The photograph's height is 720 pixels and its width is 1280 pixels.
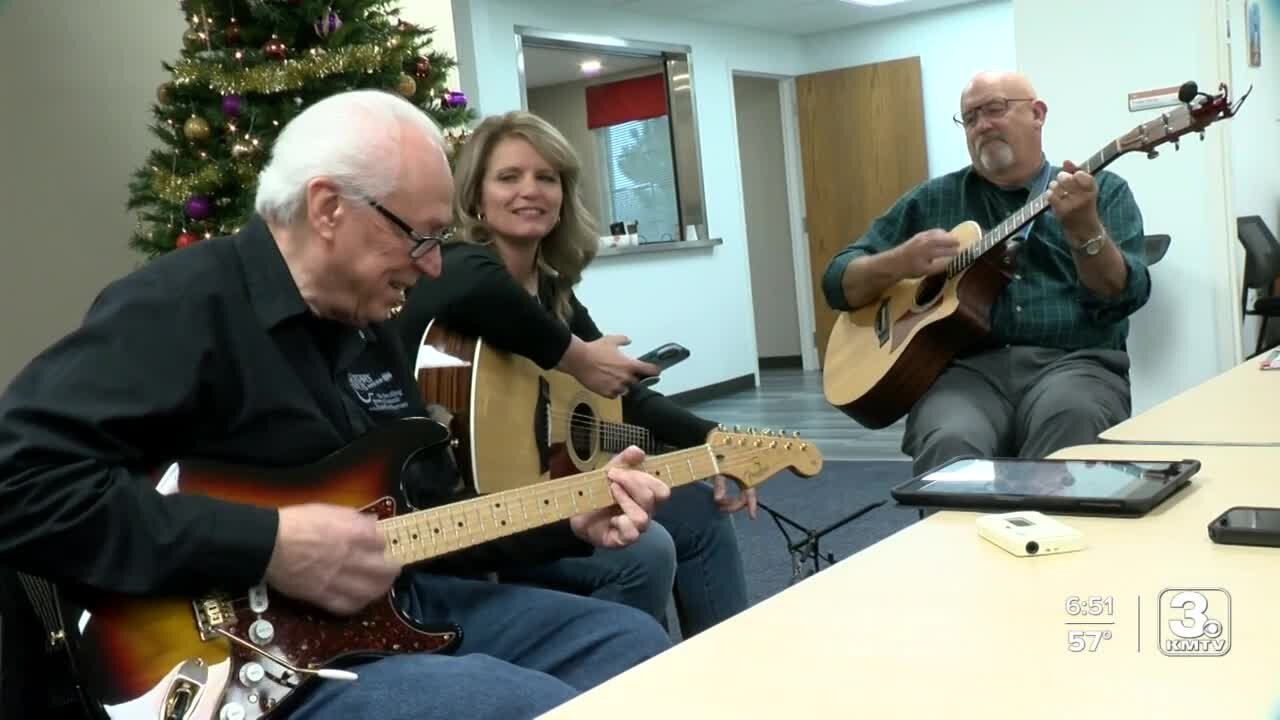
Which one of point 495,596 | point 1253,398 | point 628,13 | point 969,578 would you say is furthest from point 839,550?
point 628,13

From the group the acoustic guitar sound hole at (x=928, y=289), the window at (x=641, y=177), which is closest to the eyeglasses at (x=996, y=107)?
the acoustic guitar sound hole at (x=928, y=289)

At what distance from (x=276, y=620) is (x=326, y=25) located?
2425mm

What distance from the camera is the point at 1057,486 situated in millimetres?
1195

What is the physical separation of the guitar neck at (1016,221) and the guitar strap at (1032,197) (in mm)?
22

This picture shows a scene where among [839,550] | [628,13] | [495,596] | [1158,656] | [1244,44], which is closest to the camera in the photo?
[1158,656]

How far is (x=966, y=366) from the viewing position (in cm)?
246

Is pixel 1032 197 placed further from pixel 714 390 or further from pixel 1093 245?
pixel 714 390

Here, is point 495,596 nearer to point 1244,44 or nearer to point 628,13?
point 1244,44

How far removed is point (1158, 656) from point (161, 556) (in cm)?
89

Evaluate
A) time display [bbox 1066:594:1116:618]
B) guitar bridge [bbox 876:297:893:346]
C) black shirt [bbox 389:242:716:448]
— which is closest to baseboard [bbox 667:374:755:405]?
guitar bridge [bbox 876:297:893:346]

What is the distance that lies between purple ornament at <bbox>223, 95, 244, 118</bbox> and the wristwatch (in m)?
2.23

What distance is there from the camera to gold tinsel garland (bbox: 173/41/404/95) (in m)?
3.00

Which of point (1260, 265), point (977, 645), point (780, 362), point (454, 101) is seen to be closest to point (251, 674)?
point (977, 645)

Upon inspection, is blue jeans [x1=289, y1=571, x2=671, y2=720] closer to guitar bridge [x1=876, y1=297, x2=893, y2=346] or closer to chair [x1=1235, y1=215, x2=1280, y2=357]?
guitar bridge [x1=876, y1=297, x2=893, y2=346]
